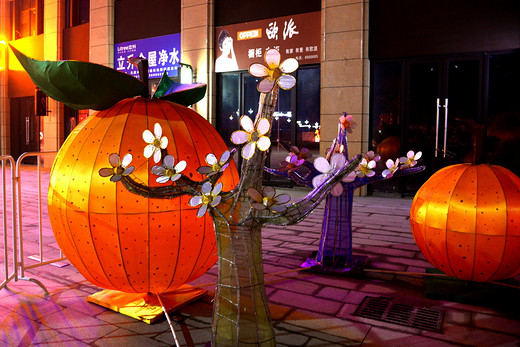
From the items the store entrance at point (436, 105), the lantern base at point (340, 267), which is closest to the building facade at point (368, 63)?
the store entrance at point (436, 105)

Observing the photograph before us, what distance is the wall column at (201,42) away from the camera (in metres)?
12.1

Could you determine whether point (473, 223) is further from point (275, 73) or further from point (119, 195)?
point (119, 195)

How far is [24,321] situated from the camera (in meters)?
3.09

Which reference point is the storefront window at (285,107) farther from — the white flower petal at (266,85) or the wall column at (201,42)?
the white flower petal at (266,85)

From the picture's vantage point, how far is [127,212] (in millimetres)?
2664

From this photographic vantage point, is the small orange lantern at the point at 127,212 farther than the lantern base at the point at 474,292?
No

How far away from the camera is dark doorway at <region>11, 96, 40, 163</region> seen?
18062 millimetres

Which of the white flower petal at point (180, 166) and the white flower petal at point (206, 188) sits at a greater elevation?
the white flower petal at point (180, 166)

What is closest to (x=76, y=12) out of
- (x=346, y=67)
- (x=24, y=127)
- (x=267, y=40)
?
(x=24, y=127)

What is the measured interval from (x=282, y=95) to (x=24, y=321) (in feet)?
30.7

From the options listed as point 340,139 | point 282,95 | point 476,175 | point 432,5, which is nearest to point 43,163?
point 282,95


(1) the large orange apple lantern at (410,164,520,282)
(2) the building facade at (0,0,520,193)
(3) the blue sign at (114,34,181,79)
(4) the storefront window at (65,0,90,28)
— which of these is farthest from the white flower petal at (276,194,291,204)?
(4) the storefront window at (65,0,90,28)

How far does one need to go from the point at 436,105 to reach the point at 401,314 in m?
7.37

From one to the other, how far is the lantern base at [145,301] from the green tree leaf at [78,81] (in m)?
1.46
